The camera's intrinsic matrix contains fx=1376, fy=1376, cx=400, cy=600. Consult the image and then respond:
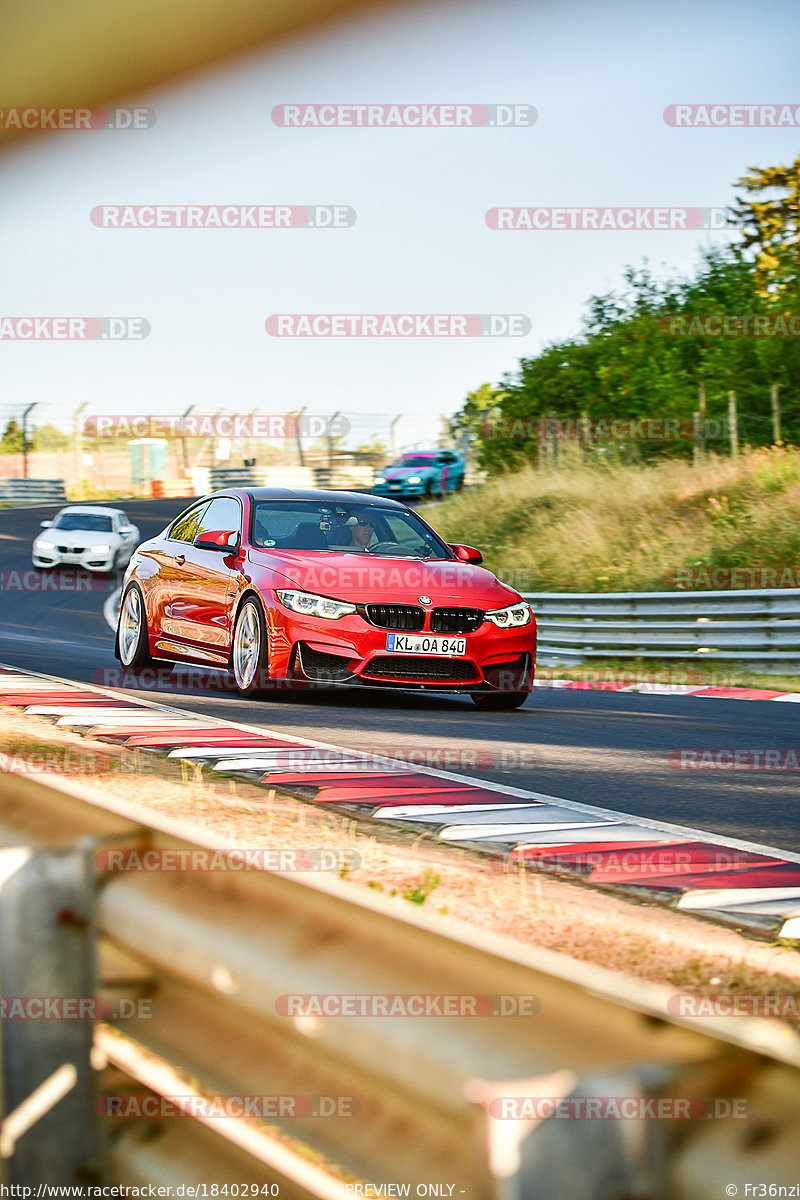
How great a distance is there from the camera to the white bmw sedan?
25969mm

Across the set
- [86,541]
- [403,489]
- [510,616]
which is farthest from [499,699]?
[403,489]

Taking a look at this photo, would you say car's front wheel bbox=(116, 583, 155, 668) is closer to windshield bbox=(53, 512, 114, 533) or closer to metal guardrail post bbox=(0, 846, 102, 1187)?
metal guardrail post bbox=(0, 846, 102, 1187)

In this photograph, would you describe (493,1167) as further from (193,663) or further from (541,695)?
(541,695)

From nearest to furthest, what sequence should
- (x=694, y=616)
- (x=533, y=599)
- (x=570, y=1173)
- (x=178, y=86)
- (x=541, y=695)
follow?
(x=570, y=1173) < (x=178, y=86) < (x=541, y=695) < (x=694, y=616) < (x=533, y=599)

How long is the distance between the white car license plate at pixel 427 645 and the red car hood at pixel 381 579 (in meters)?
0.25

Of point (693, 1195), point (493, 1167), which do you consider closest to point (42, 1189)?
point (493, 1167)

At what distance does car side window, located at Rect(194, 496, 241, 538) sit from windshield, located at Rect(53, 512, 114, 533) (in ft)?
51.6

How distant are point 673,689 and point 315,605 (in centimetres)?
550

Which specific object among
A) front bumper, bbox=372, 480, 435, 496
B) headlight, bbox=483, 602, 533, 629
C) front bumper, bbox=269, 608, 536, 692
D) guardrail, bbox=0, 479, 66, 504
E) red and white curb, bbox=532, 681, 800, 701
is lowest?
red and white curb, bbox=532, 681, 800, 701

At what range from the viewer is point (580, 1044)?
168cm

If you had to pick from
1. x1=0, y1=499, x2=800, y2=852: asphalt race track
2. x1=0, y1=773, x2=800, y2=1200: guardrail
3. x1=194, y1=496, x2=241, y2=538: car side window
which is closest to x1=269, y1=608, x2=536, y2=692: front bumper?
x1=0, y1=499, x2=800, y2=852: asphalt race track

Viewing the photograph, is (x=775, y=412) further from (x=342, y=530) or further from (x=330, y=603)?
(x=330, y=603)

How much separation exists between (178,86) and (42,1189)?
76.8 inches

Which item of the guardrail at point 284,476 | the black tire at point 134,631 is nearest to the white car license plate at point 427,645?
the black tire at point 134,631
